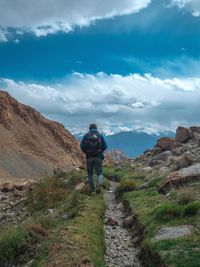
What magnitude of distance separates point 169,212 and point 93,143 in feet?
25.5

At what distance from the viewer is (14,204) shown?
3169cm

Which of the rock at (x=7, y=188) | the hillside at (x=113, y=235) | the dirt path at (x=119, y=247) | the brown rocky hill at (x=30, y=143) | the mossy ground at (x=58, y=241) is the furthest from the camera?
the brown rocky hill at (x=30, y=143)

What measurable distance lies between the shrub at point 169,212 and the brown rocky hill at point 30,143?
12065 centimetres

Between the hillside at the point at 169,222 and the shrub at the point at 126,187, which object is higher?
the shrub at the point at 126,187

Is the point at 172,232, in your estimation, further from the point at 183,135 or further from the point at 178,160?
the point at 183,135

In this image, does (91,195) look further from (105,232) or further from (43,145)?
(43,145)

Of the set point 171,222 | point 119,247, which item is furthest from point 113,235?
point 171,222

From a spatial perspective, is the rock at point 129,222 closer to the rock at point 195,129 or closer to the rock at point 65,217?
the rock at point 65,217

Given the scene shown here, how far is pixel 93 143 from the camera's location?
22500 mm

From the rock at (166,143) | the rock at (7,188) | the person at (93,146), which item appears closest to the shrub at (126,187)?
the person at (93,146)

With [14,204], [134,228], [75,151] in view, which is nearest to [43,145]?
[75,151]

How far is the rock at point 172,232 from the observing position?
13.0 m

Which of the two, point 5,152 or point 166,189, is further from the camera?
point 5,152

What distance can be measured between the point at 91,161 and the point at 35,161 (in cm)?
13115
